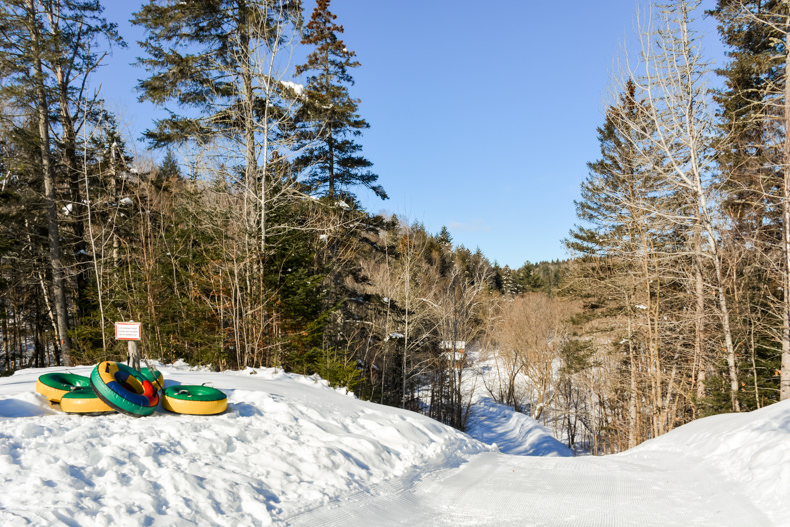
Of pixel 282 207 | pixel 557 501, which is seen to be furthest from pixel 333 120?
pixel 557 501

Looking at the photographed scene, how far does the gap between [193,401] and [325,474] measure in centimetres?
190

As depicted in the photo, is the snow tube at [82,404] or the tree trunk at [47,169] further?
the tree trunk at [47,169]

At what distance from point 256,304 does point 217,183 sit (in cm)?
430

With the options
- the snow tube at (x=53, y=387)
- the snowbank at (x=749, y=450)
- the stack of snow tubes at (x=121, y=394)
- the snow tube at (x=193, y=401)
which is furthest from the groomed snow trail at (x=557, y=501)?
the snow tube at (x=53, y=387)

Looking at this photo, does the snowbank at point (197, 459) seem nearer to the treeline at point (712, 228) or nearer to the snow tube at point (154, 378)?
the snow tube at point (154, 378)

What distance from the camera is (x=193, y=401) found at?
17.4 ft

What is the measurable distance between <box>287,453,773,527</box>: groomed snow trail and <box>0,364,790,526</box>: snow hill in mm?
20

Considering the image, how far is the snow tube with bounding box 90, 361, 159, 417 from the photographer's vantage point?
189 inches

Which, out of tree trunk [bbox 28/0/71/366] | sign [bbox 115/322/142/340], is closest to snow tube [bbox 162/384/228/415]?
sign [bbox 115/322/142/340]

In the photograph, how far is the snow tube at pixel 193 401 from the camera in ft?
17.3

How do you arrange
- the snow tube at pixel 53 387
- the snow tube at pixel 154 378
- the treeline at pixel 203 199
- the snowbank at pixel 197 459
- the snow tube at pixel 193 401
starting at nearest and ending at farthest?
the snowbank at pixel 197 459, the snow tube at pixel 53 387, the snow tube at pixel 193 401, the snow tube at pixel 154 378, the treeline at pixel 203 199

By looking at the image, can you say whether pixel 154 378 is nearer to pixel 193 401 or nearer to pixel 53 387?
pixel 193 401

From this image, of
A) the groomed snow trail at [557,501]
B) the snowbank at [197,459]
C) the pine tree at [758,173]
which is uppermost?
the pine tree at [758,173]

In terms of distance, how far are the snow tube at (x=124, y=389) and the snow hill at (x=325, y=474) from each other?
0.48ft
